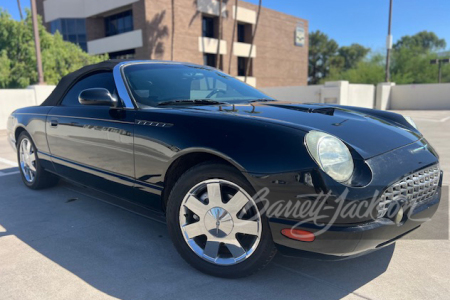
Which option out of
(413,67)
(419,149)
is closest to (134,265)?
(419,149)

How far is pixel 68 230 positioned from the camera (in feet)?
11.1

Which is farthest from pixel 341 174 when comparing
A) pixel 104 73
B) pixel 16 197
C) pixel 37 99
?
pixel 37 99

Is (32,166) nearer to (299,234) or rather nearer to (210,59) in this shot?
(299,234)

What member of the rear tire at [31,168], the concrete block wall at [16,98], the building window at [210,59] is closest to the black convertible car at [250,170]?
the rear tire at [31,168]

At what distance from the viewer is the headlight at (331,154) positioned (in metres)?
2.06

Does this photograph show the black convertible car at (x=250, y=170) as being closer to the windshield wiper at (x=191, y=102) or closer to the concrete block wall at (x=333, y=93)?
the windshield wiper at (x=191, y=102)

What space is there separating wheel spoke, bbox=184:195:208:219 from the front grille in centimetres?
111

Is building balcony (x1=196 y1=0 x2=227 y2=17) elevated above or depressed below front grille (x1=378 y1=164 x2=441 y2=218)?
above

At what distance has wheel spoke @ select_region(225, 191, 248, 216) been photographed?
2283mm

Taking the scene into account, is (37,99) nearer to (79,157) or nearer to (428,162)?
(79,157)

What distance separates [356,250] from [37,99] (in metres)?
14.9

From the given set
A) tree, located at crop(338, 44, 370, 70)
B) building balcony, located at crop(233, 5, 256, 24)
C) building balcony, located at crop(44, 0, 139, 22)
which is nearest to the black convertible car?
building balcony, located at crop(44, 0, 139, 22)

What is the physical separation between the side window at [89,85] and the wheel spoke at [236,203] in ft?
5.66

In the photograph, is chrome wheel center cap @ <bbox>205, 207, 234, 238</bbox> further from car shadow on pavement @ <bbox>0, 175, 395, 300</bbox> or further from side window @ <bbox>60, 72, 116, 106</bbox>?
side window @ <bbox>60, 72, 116, 106</bbox>
